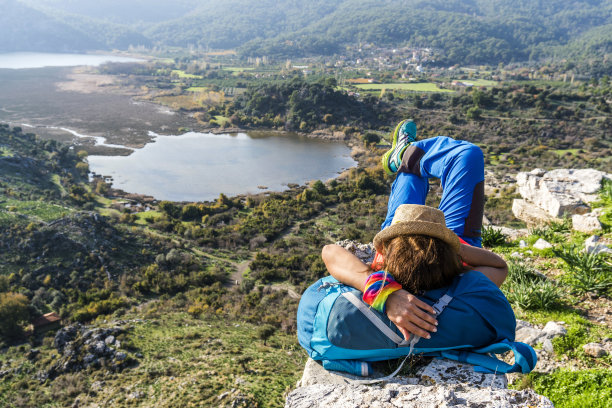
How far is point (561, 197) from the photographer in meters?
9.21

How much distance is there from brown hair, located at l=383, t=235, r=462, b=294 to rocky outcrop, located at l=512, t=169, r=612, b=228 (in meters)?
8.35

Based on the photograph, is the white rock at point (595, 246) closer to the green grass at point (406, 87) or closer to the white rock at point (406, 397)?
A: the white rock at point (406, 397)

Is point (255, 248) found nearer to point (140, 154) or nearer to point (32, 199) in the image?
point (32, 199)

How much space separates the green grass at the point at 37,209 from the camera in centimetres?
2069

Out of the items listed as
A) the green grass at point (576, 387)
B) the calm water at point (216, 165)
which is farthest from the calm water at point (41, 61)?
the green grass at point (576, 387)

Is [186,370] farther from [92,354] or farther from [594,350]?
[594,350]

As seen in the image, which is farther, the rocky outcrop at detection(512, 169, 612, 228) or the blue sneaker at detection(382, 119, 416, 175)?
the rocky outcrop at detection(512, 169, 612, 228)

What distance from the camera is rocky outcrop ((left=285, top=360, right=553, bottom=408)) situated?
156 centimetres

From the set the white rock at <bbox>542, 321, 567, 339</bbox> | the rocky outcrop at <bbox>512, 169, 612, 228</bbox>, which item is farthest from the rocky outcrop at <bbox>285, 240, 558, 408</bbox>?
the rocky outcrop at <bbox>512, 169, 612, 228</bbox>

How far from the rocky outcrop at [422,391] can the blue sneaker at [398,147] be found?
2.03 m

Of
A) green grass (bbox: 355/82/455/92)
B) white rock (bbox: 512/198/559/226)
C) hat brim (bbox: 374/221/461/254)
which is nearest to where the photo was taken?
hat brim (bbox: 374/221/461/254)

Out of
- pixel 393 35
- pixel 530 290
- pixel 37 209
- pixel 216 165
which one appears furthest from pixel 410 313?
pixel 393 35

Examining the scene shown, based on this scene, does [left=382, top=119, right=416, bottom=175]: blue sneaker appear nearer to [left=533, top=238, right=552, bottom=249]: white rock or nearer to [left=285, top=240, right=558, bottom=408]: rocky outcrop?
[left=285, top=240, right=558, bottom=408]: rocky outcrop

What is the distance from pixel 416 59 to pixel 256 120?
269 feet
